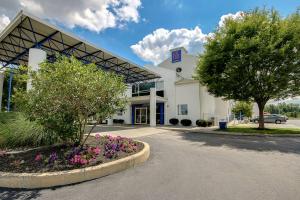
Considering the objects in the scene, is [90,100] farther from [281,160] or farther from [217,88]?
Answer: [217,88]

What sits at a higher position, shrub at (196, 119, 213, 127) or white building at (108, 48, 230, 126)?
white building at (108, 48, 230, 126)

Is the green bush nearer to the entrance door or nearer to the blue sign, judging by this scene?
the entrance door

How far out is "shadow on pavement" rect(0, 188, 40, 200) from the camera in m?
3.81

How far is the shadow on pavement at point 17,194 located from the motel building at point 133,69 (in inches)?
302

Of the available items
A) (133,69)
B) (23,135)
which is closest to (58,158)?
(23,135)

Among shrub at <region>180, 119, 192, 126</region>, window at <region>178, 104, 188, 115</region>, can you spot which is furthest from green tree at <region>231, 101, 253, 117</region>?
shrub at <region>180, 119, 192, 126</region>

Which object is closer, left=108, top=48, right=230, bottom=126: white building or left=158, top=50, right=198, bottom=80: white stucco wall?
left=108, top=48, right=230, bottom=126: white building

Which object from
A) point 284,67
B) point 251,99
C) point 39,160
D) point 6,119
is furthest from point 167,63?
point 39,160

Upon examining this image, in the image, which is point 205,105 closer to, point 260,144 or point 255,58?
point 255,58

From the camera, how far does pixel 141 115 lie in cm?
2662

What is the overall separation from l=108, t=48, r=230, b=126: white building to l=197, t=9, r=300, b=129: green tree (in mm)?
5439

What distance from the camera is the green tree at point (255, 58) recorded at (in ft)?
47.0

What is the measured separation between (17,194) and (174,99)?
829 inches

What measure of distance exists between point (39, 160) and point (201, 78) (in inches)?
591
